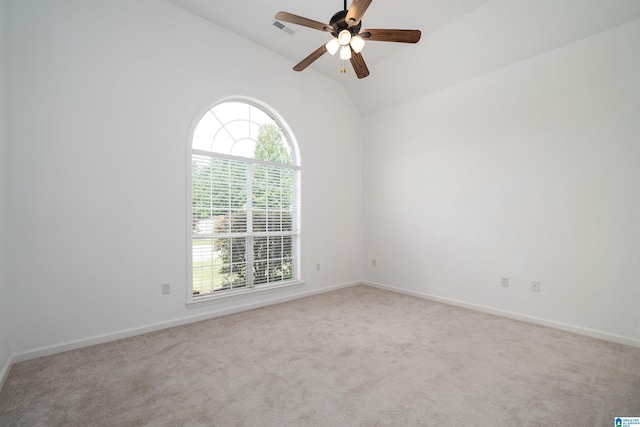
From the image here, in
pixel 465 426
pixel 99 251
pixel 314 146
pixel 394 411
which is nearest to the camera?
pixel 465 426

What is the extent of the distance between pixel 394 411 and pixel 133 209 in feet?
9.41

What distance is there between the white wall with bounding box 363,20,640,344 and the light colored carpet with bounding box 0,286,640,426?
0.53 meters

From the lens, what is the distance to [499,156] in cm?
357

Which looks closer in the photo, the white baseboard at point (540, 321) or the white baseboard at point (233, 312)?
the white baseboard at point (233, 312)

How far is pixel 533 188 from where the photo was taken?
10.8 ft

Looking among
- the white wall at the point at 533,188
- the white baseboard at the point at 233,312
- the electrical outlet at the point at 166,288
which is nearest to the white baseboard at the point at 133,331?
the white baseboard at the point at 233,312

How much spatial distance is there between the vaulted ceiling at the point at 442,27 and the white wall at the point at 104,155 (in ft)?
1.42

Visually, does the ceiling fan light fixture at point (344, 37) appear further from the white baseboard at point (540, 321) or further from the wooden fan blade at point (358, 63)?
Answer: the white baseboard at point (540, 321)

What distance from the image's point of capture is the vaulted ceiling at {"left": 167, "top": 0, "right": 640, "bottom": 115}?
2.88m

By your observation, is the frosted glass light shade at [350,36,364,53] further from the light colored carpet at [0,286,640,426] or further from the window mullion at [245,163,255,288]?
the light colored carpet at [0,286,640,426]

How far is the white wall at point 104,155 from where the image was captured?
A: 242 centimetres

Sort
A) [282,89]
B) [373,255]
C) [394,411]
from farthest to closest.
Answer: [373,255]
[282,89]
[394,411]

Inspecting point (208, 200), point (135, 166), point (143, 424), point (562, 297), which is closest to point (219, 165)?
point (208, 200)

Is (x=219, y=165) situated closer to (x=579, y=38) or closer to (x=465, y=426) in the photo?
(x=465, y=426)
